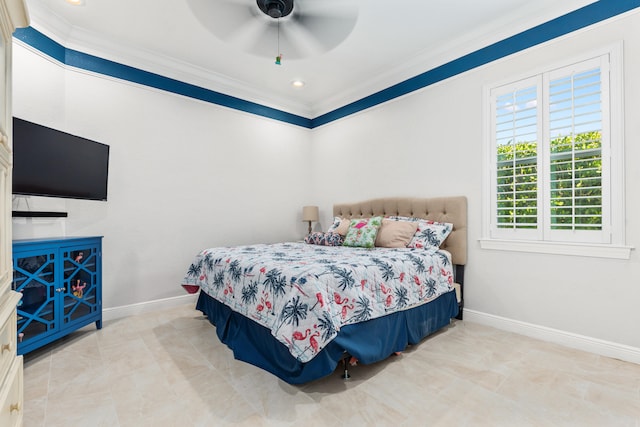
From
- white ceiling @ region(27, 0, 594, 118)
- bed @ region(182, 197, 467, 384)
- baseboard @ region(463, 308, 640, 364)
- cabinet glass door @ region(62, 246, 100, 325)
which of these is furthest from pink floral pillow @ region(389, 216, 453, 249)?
cabinet glass door @ region(62, 246, 100, 325)

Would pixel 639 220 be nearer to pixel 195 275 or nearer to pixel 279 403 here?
pixel 279 403

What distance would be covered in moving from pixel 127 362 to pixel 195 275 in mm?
956

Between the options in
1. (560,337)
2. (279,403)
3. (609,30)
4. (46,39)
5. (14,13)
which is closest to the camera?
(14,13)

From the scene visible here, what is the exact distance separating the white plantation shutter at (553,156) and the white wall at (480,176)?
0.14 meters

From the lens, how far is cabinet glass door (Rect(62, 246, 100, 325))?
2523 millimetres

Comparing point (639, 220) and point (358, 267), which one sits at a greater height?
point (639, 220)

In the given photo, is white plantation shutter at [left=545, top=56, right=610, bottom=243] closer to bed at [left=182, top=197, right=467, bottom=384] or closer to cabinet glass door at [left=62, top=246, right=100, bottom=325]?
Result: bed at [left=182, top=197, right=467, bottom=384]

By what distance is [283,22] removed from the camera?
2.51 metres

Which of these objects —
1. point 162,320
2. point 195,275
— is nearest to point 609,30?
point 195,275

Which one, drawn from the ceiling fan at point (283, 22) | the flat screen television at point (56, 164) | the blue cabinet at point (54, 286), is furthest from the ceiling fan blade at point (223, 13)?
the blue cabinet at point (54, 286)

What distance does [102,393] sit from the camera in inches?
73.5

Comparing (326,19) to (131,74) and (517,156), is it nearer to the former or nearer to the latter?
(517,156)

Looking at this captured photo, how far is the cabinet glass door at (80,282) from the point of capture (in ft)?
8.28

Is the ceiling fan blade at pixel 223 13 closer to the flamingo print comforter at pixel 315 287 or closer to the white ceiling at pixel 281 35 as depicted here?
the white ceiling at pixel 281 35
